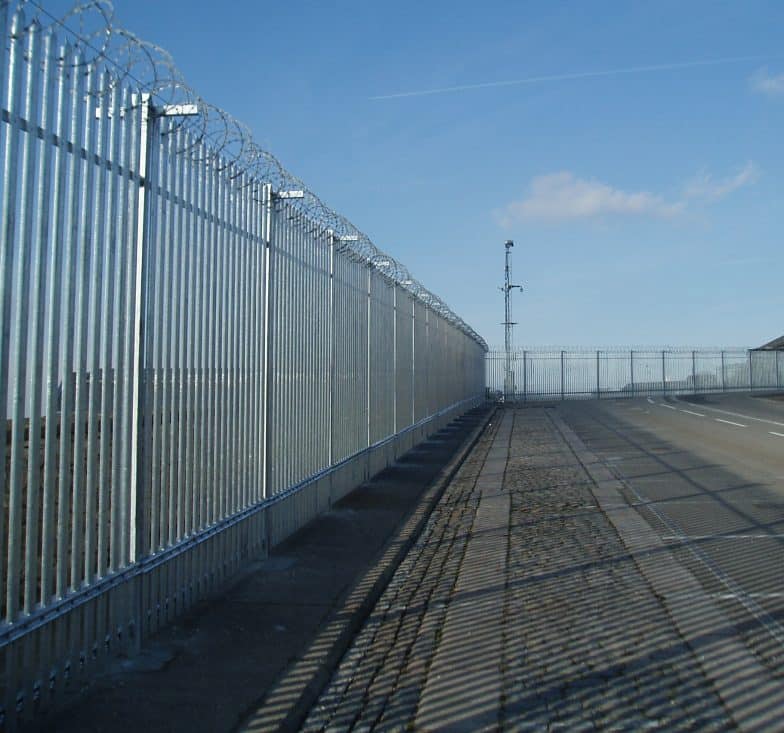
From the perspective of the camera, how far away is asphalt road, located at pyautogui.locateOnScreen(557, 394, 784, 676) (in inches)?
250

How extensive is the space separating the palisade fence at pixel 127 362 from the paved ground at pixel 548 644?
131 cm

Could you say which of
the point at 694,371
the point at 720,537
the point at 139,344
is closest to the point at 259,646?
the point at 139,344

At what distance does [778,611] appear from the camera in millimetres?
6105

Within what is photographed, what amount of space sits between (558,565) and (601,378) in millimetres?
45288

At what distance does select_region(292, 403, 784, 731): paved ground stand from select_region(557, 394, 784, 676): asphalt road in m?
0.17

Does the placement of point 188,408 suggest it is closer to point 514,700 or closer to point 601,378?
point 514,700

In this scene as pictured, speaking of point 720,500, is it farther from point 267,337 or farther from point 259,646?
point 259,646

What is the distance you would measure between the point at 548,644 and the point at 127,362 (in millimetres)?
3144

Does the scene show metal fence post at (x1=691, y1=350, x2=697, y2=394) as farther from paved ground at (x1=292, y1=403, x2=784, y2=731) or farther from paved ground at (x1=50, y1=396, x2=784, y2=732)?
paved ground at (x1=292, y1=403, x2=784, y2=731)

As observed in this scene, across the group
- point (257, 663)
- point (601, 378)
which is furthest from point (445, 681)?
point (601, 378)

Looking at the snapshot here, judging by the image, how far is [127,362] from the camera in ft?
16.3

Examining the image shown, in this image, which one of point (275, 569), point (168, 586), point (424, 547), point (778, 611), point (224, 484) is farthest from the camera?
point (424, 547)

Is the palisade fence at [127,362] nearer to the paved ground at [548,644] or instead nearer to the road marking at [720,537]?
the paved ground at [548,644]

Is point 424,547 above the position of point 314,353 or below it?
below
